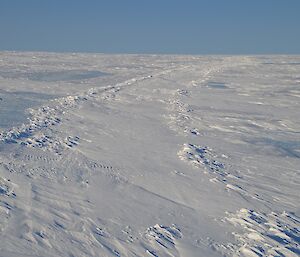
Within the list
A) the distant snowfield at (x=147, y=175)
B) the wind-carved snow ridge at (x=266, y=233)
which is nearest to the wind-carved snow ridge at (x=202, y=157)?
the distant snowfield at (x=147, y=175)

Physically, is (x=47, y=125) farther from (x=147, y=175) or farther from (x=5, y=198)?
(x=5, y=198)

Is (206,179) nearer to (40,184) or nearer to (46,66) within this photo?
(40,184)

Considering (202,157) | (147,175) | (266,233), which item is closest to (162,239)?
(266,233)

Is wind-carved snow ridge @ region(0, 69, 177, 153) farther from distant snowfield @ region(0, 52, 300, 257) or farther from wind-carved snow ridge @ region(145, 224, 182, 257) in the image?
wind-carved snow ridge @ region(145, 224, 182, 257)

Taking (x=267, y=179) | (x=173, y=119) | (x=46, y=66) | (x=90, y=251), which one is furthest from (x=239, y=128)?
(x=46, y=66)

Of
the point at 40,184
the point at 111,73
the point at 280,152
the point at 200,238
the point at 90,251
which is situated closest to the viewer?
the point at 90,251

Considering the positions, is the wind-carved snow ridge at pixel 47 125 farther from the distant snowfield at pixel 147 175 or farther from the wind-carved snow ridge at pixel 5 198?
the wind-carved snow ridge at pixel 5 198
